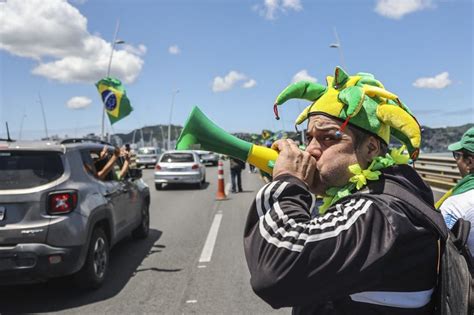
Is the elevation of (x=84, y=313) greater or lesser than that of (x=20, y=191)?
lesser

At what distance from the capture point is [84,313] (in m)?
4.27

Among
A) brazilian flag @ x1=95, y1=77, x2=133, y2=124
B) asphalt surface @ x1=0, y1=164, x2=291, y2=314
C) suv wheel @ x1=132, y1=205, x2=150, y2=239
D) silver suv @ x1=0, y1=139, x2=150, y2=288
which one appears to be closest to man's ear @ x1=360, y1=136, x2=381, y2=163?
asphalt surface @ x1=0, y1=164, x2=291, y2=314

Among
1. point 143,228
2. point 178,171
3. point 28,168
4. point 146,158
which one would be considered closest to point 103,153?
point 28,168

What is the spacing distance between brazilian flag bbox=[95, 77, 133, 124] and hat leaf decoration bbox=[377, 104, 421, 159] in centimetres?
1598

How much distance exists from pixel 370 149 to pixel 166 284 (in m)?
4.22

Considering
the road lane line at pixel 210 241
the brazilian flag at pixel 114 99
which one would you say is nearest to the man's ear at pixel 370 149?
the road lane line at pixel 210 241

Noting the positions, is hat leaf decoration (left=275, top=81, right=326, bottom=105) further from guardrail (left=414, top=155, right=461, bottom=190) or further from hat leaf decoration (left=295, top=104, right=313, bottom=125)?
guardrail (left=414, top=155, right=461, bottom=190)

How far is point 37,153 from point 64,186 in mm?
481

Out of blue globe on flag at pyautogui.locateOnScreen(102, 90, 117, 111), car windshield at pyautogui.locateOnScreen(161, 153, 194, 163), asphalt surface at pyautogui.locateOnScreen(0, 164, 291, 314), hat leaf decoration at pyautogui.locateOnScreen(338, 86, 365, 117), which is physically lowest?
asphalt surface at pyautogui.locateOnScreen(0, 164, 291, 314)

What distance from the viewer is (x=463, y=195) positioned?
2549 millimetres

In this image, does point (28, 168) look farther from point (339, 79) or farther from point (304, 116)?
point (339, 79)

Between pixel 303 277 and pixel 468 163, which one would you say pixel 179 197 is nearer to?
pixel 468 163

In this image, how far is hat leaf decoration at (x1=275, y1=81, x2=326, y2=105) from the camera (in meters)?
1.68

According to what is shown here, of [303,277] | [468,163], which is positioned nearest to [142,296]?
[468,163]
